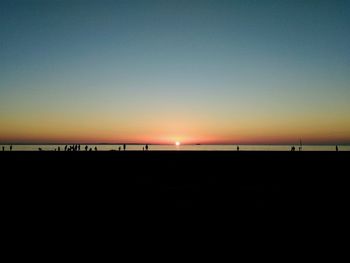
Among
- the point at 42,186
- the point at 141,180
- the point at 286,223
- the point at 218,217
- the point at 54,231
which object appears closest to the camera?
the point at 54,231

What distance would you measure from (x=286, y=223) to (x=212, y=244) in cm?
250

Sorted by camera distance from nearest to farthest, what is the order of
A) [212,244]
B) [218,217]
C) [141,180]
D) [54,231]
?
[212,244]
[54,231]
[218,217]
[141,180]

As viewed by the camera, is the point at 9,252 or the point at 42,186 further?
the point at 42,186

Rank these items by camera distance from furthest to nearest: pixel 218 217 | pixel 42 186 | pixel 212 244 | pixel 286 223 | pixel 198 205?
pixel 42 186 → pixel 198 205 → pixel 218 217 → pixel 286 223 → pixel 212 244

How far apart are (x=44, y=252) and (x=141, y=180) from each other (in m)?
9.18

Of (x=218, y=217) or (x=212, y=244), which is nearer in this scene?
(x=212, y=244)

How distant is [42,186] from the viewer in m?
13.3

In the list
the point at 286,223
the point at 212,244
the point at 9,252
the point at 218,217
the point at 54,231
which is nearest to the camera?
the point at 9,252

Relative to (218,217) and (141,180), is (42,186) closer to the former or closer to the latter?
(141,180)

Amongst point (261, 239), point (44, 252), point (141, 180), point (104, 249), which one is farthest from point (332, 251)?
point (141, 180)

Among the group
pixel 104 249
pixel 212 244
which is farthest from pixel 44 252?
pixel 212 244

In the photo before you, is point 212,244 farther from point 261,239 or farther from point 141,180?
point 141,180

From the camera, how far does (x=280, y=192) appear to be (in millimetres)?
12016

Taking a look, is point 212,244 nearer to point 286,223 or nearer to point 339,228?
point 286,223
